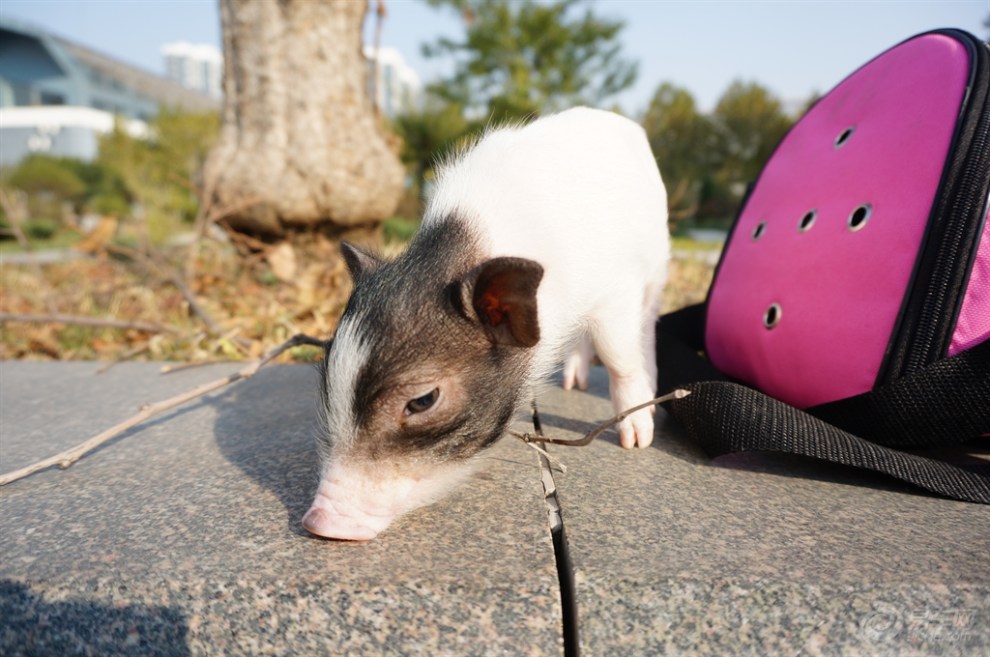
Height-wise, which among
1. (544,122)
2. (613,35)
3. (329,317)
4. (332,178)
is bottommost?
(329,317)

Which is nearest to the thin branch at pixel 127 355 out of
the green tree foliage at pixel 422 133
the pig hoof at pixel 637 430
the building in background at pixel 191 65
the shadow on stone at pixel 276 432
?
the shadow on stone at pixel 276 432

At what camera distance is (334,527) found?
1.42 metres

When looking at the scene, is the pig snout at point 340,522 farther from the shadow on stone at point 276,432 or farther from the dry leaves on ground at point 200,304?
the dry leaves on ground at point 200,304

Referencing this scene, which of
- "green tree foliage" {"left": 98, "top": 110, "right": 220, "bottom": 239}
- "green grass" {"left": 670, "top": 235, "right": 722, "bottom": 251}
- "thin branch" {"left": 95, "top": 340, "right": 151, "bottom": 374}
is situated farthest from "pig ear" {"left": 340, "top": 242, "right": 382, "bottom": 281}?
"green tree foliage" {"left": 98, "top": 110, "right": 220, "bottom": 239}

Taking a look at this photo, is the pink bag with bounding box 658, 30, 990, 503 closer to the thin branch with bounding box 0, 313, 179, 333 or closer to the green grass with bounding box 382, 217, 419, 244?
the green grass with bounding box 382, 217, 419, 244

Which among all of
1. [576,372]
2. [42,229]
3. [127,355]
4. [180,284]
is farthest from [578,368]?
[42,229]

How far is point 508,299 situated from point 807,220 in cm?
131

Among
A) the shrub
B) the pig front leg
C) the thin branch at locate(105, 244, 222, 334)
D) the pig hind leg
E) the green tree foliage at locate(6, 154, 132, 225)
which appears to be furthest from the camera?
the green tree foliage at locate(6, 154, 132, 225)

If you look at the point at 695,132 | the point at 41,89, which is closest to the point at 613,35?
the point at 695,132

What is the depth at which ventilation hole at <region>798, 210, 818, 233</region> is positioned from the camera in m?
2.20

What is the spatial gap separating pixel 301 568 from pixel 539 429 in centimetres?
104

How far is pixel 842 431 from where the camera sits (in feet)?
5.75

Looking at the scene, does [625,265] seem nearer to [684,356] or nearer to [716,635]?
[684,356]

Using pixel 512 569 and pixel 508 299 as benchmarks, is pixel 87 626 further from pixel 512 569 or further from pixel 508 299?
pixel 508 299
